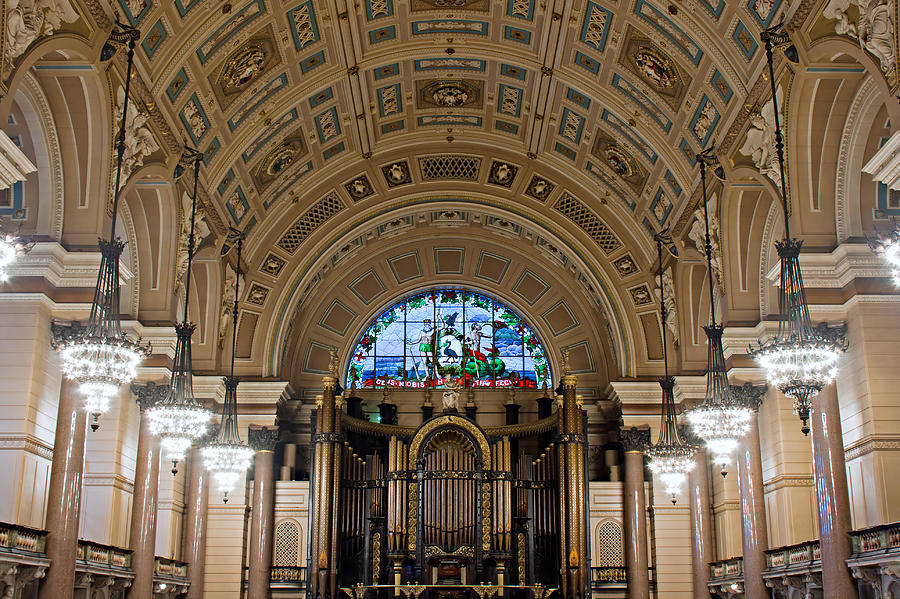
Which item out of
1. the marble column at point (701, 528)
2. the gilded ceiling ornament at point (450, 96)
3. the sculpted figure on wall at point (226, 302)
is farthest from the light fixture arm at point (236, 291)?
the marble column at point (701, 528)

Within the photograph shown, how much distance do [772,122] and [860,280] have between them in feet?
10.4

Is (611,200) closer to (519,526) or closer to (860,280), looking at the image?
(519,526)

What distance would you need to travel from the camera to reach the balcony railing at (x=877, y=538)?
1281 cm

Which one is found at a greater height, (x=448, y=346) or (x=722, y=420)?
(x=448, y=346)

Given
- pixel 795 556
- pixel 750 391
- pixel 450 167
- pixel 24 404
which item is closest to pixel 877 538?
pixel 795 556

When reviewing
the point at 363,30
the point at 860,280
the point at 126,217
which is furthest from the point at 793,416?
the point at 126,217

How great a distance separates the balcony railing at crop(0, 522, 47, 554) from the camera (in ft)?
41.8

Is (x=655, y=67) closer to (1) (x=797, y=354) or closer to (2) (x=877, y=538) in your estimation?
(1) (x=797, y=354)

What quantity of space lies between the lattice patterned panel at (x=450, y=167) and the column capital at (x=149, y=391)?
10.5 m

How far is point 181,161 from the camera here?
18.6 meters

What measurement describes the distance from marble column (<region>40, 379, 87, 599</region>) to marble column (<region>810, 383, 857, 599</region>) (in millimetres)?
11483

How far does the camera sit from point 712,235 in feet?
65.7

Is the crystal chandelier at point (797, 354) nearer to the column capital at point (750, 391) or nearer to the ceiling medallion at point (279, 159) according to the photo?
the column capital at point (750, 391)

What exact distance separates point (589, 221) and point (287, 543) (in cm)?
1180
